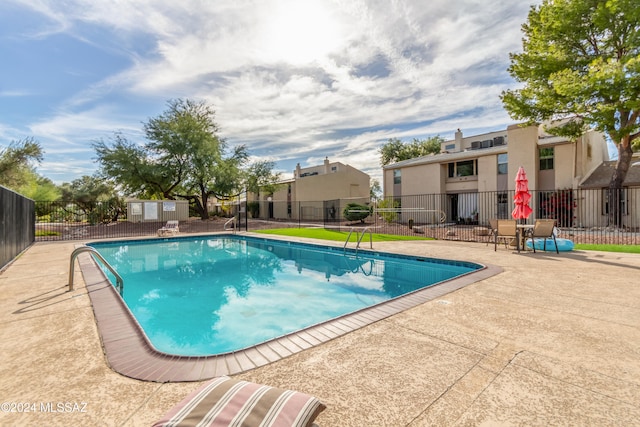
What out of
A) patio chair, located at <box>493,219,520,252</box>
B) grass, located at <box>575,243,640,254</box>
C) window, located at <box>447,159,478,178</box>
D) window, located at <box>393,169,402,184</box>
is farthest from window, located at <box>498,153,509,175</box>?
patio chair, located at <box>493,219,520,252</box>

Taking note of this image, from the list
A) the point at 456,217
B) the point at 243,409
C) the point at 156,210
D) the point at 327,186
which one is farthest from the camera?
the point at 327,186

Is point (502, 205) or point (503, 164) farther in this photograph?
point (503, 164)

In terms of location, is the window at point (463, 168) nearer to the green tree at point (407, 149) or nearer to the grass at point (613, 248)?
the grass at point (613, 248)

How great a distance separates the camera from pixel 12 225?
26.1 feet

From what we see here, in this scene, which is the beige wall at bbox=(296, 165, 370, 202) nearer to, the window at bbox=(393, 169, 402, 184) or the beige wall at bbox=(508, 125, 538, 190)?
the window at bbox=(393, 169, 402, 184)

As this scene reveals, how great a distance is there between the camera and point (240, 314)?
216 inches

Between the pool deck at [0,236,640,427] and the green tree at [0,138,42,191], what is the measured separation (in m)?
21.1

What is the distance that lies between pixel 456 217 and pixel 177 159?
23.0m

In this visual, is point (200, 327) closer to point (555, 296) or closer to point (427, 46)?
point (555, 296)

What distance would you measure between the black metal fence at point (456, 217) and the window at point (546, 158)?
1581 millimetres

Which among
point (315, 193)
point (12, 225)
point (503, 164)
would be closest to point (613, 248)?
point (503, 164)

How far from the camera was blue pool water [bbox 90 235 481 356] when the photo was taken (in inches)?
188

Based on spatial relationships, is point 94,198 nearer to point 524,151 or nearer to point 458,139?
point 458,139

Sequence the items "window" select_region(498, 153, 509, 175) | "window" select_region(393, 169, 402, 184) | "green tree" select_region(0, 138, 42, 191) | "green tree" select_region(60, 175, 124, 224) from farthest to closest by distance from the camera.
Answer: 1. "window" select_region(393, 169, 402, 184)
2. "green tree" select_region(60, 175, 124, 224)
3. "window" select_region(498, 153, 509, 175)
4. "green tree" select_region(0, 138, 42, 191)
